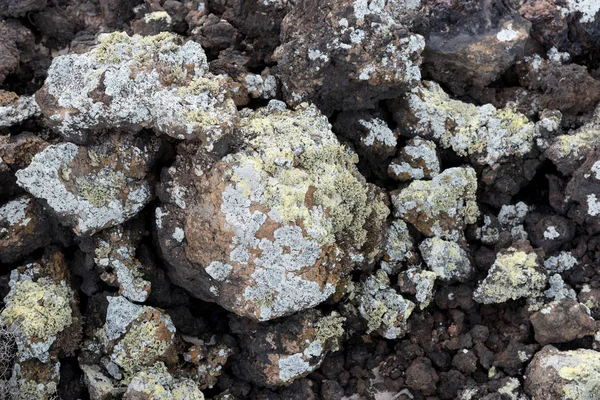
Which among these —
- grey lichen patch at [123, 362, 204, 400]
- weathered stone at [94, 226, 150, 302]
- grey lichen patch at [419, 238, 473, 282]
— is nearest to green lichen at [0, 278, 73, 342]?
weathered stone at [94, 226, 150, 302]

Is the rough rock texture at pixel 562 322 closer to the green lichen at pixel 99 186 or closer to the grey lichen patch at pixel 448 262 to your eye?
the grey lichen patch at pixel 448 262

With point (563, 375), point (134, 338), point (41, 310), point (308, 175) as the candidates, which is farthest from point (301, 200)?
point (563, 375)

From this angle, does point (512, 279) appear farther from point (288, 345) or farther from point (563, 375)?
point (288, 345)

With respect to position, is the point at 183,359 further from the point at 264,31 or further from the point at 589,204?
the point at 589,204

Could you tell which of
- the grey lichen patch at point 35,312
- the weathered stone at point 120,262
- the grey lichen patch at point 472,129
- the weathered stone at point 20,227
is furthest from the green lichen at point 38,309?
the grey lichen patch at point 472,129

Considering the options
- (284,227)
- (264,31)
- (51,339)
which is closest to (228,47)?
(264,31)
